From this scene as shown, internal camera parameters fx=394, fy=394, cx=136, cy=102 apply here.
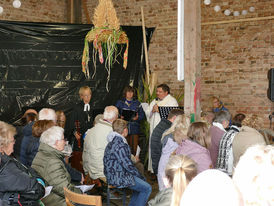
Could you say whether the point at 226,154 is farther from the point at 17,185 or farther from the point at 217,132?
the point at 17,185

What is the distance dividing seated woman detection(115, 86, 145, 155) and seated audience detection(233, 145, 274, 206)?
5.11 meters

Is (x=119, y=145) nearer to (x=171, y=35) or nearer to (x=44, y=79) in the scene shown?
(x=44, y=79)

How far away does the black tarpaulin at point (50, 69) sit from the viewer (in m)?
6.71

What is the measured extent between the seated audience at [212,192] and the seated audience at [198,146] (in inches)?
99.2

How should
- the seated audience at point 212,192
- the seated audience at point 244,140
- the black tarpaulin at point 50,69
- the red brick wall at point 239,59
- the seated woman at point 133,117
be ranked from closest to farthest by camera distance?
the seated audience at point 212,192, the seated audience at point 244,140, the seated woman at point 133,117, the black tarpaulin at point 50,69, the red brick wall at point 239,59

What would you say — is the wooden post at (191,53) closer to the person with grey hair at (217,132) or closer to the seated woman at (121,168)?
the person with grey hair at (217,132)

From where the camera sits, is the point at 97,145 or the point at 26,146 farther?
the point at 97,145

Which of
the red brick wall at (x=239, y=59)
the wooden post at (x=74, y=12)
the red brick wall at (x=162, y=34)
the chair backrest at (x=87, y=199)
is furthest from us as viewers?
the wooden post at (x=74, y=12)

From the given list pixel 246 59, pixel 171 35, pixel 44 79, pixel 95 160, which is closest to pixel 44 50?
pixel 44 79

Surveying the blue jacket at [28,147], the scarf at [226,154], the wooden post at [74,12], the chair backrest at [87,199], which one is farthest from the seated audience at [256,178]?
the wooden post at [74,12]

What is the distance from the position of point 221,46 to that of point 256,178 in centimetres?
789

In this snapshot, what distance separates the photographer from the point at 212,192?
1.00m

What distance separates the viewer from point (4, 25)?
657 cm

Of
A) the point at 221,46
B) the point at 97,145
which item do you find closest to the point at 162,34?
the point at 221,46
